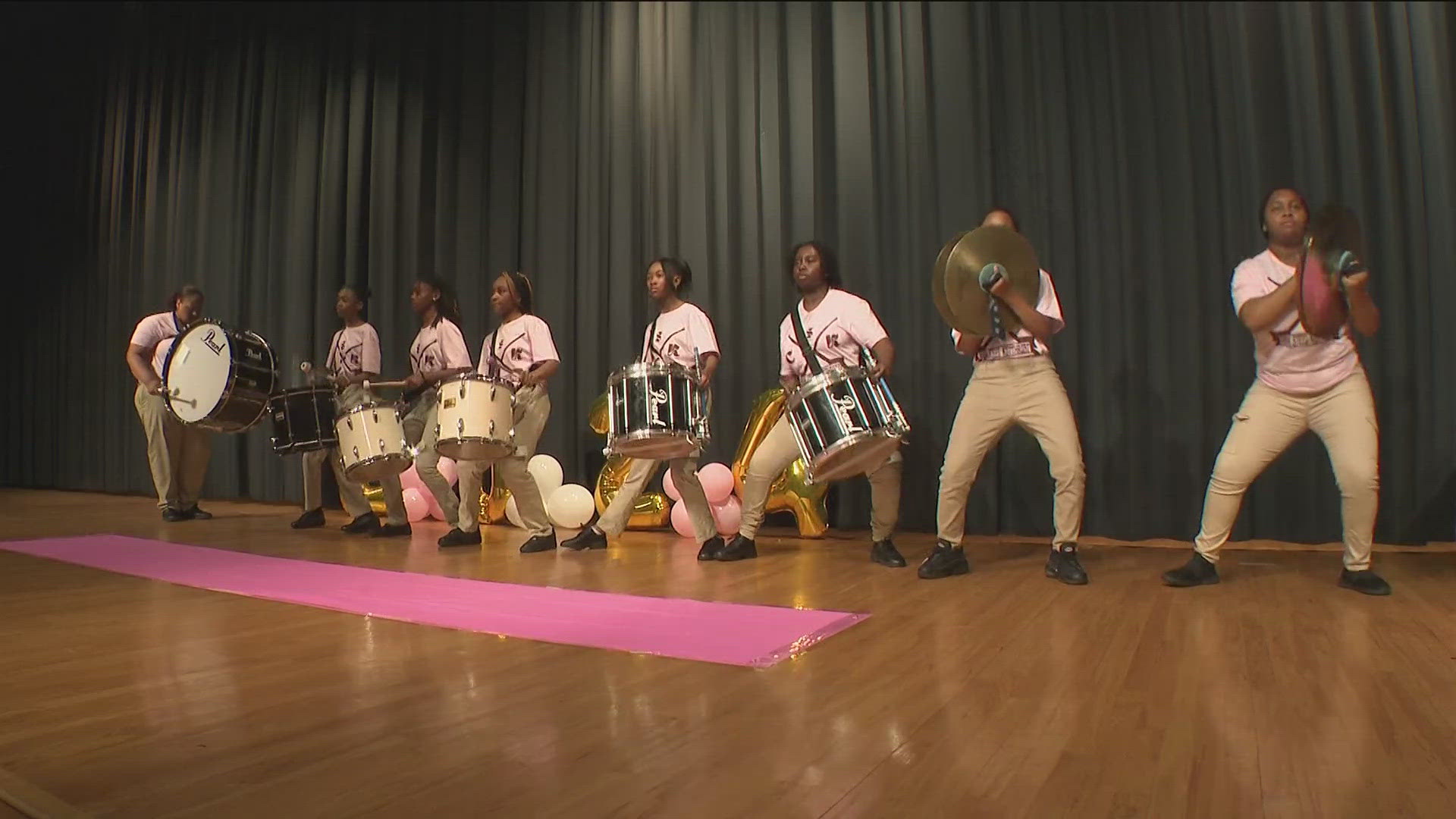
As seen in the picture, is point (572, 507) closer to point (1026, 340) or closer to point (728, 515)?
point (728, 515)

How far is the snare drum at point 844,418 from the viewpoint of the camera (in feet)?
11.2

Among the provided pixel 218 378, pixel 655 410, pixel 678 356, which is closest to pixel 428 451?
pixel 218 378

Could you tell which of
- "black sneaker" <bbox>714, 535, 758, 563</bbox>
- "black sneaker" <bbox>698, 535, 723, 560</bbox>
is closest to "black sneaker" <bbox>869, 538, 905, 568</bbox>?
"black sneaker" <bbox>714, 535, 758, 563</bbox>

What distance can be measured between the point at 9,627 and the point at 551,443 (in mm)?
3982

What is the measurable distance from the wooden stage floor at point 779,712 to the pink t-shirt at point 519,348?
1.85m

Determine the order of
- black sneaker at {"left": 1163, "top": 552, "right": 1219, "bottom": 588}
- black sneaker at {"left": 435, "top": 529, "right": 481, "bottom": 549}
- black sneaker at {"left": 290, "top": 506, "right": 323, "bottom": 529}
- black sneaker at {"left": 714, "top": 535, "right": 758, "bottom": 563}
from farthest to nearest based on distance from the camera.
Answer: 1. black sneaker at {"left": 290, "top": 506, "right": 323, "bottom": 529}
2. black sneaker at {"left": 435, "top": 529, "right": 481, "bottom": 549}
3. black sneaker at {"left": 714, "top": 535, "right": 758, "bottom": 563}
4. black sneaker at {"left": 1163, "top": 552, "right": 1219, "bottom": 588}

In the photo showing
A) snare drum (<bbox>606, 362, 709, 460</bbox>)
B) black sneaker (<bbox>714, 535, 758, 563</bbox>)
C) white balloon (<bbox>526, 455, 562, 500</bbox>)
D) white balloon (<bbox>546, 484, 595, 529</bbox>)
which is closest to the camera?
snare drum (<bbox>606, 362, 709, 460</bbox>)

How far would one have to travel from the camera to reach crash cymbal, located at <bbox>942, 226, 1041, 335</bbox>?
11.0ft

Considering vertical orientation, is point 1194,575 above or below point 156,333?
below

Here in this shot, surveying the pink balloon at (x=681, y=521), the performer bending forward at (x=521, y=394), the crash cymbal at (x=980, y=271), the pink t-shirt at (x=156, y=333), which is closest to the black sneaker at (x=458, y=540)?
the performer bending forward at (x=521, y=394)

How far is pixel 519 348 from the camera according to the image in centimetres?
475

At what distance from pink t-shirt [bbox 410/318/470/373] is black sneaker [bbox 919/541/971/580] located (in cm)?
283

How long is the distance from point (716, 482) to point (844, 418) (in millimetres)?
1864

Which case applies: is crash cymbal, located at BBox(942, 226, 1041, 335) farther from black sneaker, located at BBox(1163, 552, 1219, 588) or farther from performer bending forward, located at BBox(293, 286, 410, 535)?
performer bending forward, located at BBox(293, 286, 410, 535)
